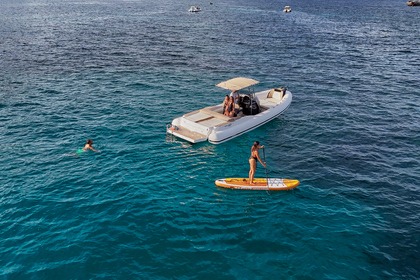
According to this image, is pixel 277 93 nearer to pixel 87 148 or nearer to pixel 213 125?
pixel 213 125

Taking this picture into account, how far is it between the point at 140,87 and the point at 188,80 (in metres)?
5.99

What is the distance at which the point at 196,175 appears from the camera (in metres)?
23.0

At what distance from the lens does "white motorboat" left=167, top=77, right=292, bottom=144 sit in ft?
88.3

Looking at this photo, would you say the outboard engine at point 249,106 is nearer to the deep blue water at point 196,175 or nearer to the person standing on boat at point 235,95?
the person standing on boat at point 235,95

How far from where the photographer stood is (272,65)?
51062 mm

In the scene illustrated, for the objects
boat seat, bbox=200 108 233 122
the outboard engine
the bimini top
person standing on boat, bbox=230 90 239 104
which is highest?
the bimini top

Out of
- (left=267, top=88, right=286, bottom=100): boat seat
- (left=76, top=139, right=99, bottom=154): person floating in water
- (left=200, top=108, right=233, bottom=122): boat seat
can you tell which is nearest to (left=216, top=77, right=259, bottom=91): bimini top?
(left=200, top=108, right=233, bottom=122): boat seat

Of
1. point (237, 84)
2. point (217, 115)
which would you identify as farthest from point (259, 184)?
point (237, 84)

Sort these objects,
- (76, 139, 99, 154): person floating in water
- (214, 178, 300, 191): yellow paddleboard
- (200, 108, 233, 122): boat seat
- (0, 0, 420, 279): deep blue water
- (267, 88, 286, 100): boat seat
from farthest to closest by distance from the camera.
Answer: (267, 88, 286, 100): boat seat, (200, 108, 233, 122): boat seat, (76, 139, 99, 154): person floating in water, (214, 178, 300, 191): yellow paddleboard, (0, 0, 420, 279): deep blue water

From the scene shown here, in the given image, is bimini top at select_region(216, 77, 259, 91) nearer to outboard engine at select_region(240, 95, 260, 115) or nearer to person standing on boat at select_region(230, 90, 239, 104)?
person standing on boat at select_region(230, 90, 239, 104)

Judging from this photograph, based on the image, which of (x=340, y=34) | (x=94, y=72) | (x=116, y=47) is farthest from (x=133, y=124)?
(x=340, y=34)

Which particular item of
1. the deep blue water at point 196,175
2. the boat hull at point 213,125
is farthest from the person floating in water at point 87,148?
the boat hull at point 213,125

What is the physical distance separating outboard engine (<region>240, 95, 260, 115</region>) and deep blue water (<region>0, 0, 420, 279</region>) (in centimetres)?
170

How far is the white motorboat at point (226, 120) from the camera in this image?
2691 centimetres
